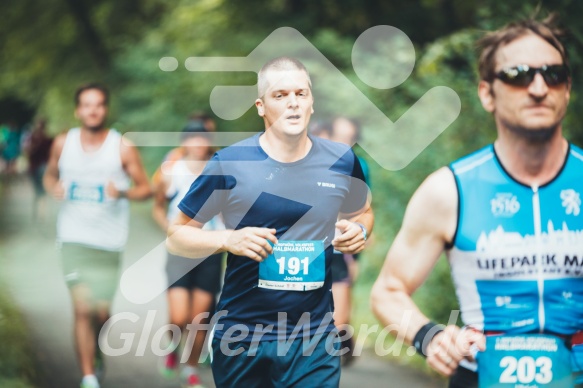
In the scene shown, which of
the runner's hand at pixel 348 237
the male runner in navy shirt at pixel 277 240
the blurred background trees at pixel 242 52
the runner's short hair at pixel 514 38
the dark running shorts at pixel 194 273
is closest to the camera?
the runner's short hair at pixel 514 38

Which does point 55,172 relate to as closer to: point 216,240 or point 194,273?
point 194,273

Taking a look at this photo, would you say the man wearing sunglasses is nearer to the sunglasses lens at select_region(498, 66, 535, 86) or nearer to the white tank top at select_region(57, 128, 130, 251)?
the sunglasses lens at select_region(498, 66, 535, 86)

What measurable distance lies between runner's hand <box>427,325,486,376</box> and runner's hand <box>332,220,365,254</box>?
1.18m

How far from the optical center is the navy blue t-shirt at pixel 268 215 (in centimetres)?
Answer: 416

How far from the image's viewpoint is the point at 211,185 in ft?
13.8

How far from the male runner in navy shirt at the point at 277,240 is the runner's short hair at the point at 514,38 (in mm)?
1158

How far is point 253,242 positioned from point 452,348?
4.18 feet

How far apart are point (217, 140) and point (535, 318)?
1508cm

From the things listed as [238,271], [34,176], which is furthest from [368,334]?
[34,176]

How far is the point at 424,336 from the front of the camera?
3037mm

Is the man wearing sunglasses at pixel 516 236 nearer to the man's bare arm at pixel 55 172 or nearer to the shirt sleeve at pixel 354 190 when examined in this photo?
the shirt sleeve at pixel 354 190

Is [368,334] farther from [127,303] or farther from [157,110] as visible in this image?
[157,110]

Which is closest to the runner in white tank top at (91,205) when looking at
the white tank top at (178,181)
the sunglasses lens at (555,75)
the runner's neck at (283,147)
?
the white tank top at (178,181)

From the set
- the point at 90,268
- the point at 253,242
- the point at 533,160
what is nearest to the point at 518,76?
the point at 533,160
